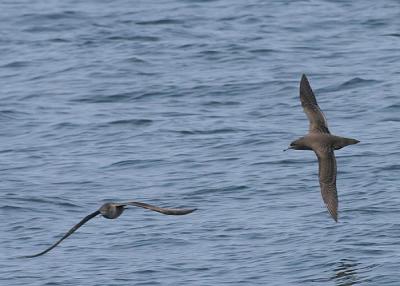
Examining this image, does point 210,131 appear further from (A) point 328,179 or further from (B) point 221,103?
(A) point 328,179

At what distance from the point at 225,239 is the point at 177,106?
22.6ft

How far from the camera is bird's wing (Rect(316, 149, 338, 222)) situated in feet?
48.8

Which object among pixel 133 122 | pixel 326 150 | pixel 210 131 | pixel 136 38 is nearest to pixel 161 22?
pixel 136 38

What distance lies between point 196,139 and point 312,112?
516 centimetres

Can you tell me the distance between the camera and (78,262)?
15883 mm

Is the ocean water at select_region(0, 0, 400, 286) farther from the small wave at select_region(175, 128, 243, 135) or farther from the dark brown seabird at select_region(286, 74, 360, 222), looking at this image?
the dark brown seabird at select_region(286, 74, 360, 222)

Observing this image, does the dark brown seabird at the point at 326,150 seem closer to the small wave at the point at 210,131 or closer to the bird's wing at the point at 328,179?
the bird's wing at the point at 328,179

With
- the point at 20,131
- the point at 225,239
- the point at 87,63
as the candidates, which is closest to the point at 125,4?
the point at 87,63

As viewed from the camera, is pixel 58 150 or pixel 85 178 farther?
pixel 58 150

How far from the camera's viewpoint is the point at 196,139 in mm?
21000

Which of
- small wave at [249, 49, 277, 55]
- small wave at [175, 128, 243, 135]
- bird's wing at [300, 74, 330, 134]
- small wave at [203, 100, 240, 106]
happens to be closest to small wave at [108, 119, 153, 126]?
small wave at [175, 128, 243, 135]

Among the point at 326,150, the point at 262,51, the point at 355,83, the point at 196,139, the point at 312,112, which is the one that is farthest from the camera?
the point at 262,51

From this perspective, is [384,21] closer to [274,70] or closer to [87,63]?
[274,70]

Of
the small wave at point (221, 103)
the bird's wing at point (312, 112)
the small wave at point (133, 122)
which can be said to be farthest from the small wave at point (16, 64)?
the bird's wing at point (312, 112)
